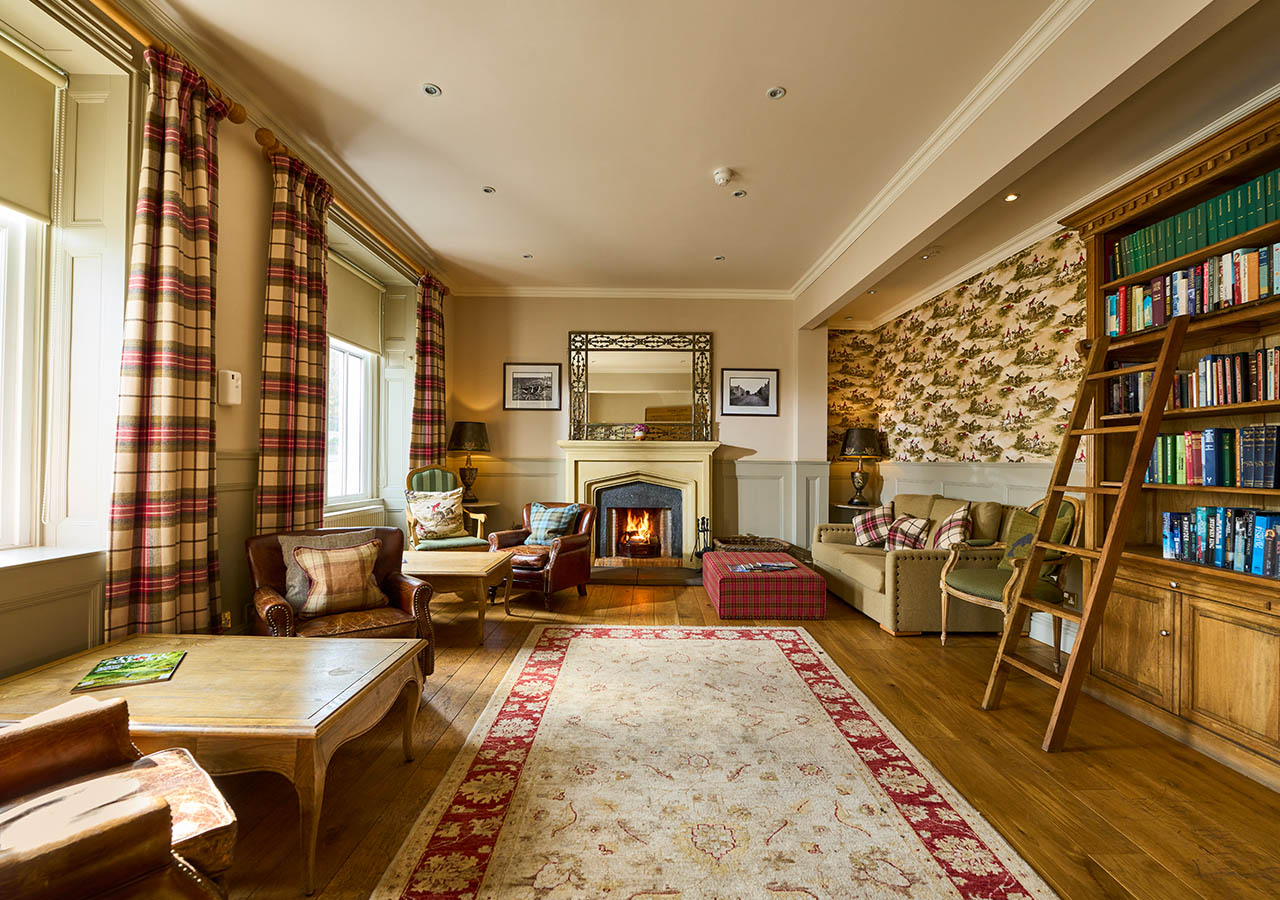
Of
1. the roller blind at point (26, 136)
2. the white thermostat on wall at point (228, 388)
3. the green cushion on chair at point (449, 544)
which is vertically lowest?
the green cushion on chair at point (449, 544)

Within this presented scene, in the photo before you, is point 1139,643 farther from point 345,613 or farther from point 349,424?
point 349,424

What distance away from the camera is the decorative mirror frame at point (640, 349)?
6.47 metres

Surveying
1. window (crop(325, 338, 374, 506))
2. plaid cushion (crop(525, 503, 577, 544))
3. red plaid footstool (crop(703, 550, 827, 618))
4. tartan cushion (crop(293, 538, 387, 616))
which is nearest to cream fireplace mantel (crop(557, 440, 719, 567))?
plaid cushion (crop(525, 503, 577, 544))

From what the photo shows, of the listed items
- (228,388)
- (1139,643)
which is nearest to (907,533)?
(1139,643)

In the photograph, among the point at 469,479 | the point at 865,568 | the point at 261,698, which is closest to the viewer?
the point at 261,698

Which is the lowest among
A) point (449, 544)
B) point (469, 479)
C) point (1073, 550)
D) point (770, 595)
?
point (770, 595)

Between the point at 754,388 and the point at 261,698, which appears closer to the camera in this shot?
the point at 261,698

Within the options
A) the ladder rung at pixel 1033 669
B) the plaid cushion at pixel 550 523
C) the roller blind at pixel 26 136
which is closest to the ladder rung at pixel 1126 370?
the ladder rung at pixel 1033 669

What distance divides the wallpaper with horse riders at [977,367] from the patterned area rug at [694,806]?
2.74 metres

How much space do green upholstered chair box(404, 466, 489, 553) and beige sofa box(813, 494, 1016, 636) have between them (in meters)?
2.99

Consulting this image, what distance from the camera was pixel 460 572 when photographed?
368 centimetres

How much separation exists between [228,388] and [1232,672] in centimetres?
466

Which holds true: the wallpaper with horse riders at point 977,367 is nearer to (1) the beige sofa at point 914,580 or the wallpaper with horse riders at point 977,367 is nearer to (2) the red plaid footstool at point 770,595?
(1) the beige sofa at point 914,580

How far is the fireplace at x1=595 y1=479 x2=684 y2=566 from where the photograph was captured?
6.45 meters
